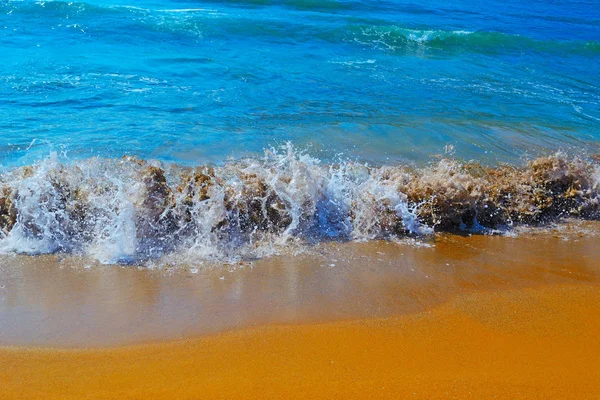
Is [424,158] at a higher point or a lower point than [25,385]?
higher

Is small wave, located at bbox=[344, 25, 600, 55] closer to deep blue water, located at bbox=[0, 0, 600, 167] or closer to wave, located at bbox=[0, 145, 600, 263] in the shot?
deep blue water, located at bbox=[0, 0, 600, 167]

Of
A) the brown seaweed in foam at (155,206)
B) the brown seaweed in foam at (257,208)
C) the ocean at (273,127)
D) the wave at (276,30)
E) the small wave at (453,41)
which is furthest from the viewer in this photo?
the small wave at (453,41)

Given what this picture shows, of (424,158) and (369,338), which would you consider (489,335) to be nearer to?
(369,338)

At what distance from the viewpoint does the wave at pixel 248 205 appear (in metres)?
5.30

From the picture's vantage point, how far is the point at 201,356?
12.4ft

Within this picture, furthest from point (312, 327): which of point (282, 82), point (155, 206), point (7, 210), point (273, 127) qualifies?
point (282, 82)

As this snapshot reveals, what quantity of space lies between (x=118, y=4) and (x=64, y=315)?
13872 mm

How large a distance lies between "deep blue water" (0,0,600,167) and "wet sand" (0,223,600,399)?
9.59ft

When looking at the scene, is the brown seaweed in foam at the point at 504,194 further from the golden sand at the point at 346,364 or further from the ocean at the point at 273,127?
the golden sand at the point at 346,364

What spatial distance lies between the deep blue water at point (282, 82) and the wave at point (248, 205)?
4.64ft

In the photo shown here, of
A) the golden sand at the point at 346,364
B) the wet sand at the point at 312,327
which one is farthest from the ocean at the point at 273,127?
the golden sand at the point at 346,364

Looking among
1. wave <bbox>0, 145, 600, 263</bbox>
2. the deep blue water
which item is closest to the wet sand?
wave <bbox>0, 145, 600, 263</bbox>

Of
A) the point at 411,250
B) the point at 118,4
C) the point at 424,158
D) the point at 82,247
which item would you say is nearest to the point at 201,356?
the point at 82,247

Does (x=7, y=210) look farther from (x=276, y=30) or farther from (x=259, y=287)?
(x=276, y=30)
